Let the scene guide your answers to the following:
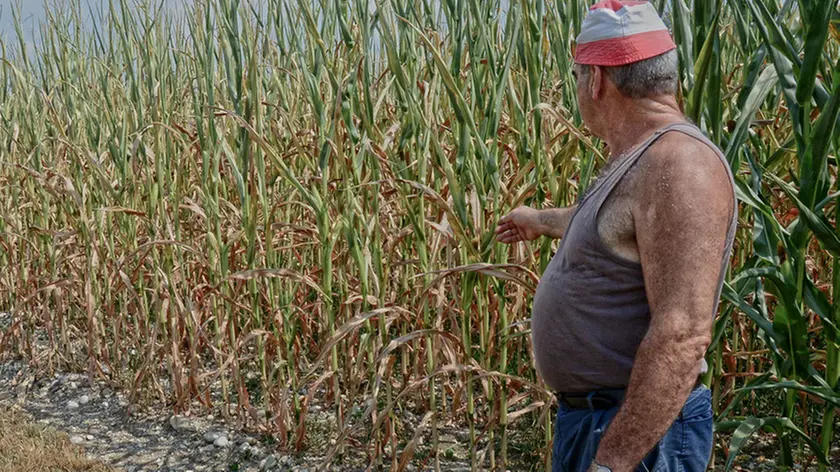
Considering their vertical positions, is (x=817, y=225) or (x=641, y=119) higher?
(x=641, y=119)

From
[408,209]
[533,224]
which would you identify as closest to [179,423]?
[408,209]

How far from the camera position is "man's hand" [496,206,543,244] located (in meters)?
2.12

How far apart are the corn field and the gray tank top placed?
0.47m

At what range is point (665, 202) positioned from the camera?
1.37 meters

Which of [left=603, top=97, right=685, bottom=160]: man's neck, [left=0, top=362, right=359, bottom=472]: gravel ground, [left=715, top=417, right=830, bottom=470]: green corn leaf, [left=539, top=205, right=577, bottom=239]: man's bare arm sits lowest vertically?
[left=0, top=362, right=359, bottom=472]: gravel ground

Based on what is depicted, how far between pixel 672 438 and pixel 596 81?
2.09 ft

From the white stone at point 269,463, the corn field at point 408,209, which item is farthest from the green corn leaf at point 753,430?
the white stone at point 269,463

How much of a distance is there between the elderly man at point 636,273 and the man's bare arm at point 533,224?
37 centimetres

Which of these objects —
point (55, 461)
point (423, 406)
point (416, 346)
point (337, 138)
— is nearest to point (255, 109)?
point (337, 138)

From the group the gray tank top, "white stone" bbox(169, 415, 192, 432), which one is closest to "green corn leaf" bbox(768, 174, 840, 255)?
the gray tank top

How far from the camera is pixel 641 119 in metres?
1.54

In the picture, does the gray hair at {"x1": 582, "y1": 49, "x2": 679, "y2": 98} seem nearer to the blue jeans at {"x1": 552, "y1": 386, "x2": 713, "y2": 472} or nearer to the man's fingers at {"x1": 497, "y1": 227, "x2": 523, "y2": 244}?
→ the blue jeans at {"x1": 552, "y1": 386, "x2": 713, "y2": 472}

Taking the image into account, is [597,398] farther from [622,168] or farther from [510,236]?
[510,236]

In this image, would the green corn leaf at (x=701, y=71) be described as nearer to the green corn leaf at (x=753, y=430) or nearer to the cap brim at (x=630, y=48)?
the cap brim at (x=630, y=48)
